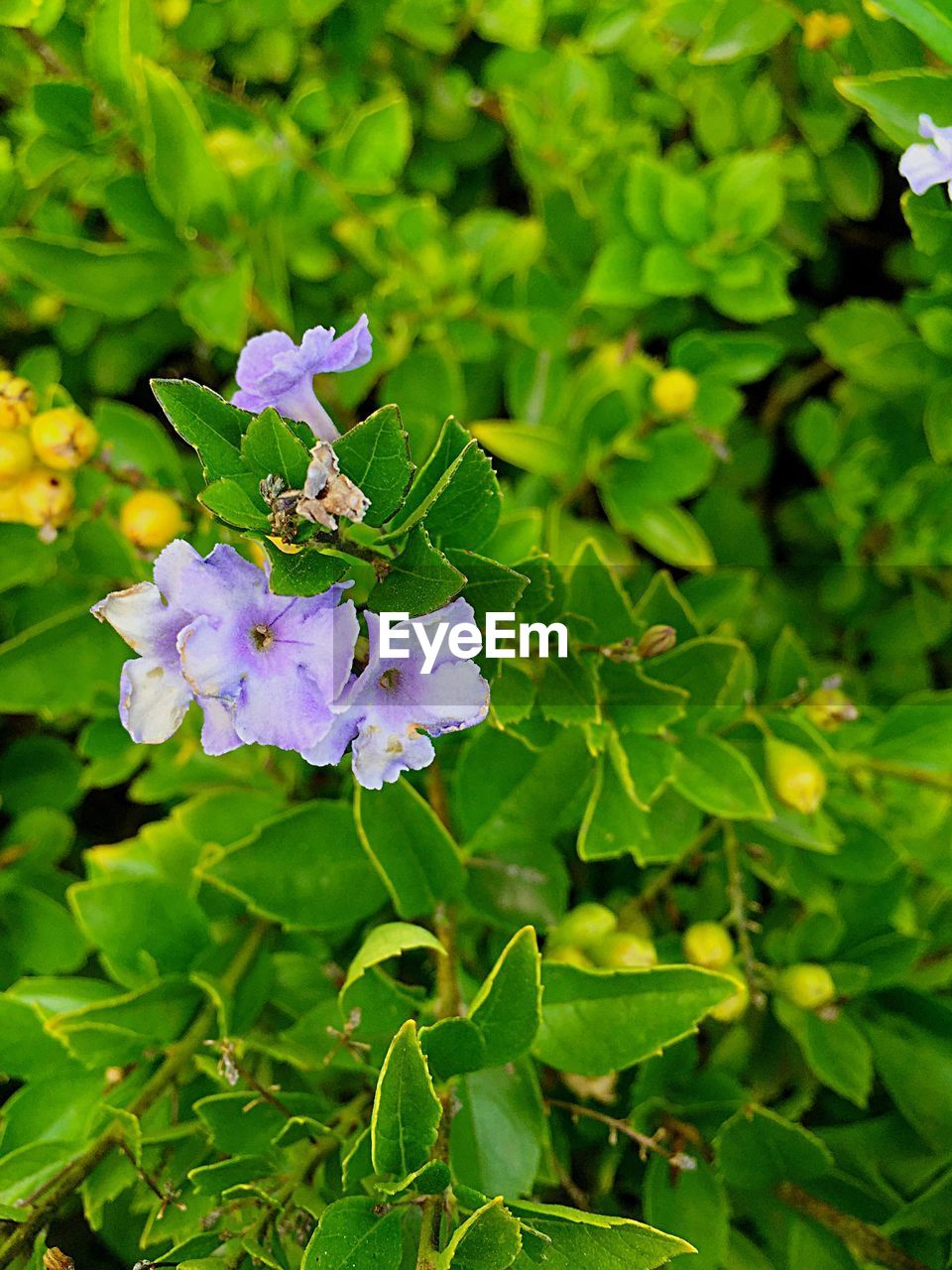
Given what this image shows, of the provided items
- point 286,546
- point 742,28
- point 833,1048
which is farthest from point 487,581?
point 742,28

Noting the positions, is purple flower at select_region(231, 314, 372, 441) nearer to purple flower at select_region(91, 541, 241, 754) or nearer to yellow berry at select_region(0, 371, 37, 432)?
purple flower at select_region(91, 541, 241, 754)

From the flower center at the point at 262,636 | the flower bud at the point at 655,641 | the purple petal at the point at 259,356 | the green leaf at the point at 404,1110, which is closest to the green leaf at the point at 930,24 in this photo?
the flower bud at the point at 655,641

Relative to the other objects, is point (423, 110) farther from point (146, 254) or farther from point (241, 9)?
point (146, 254)

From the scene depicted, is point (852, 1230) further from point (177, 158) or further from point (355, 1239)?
point (177, 158)

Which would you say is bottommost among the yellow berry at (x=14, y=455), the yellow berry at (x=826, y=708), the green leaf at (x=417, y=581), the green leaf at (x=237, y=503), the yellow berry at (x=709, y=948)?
the yellow berry at (x=709, y=948)

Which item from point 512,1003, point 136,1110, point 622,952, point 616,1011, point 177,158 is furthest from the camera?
point 177,158

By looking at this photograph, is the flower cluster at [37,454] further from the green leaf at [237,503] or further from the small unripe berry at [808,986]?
the small unripe berry at [808,986]

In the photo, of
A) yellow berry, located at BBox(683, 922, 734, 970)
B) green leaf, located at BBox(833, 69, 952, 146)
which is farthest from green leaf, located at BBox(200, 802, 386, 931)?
green leaf, located at BBox(833, 69, 952, 146)
